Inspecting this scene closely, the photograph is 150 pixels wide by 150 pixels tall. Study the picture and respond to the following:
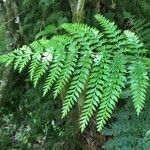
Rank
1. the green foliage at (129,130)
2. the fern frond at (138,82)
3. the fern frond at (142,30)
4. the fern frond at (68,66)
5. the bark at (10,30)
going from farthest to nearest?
the bark at (10,30) < the fern frond at (142,30) < the green foliage at (129,130) < the fern frond at (68,66) < the fern frond at (138,82)

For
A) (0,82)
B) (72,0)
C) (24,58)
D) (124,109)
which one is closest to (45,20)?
(72,0)

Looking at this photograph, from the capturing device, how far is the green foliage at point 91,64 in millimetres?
2232

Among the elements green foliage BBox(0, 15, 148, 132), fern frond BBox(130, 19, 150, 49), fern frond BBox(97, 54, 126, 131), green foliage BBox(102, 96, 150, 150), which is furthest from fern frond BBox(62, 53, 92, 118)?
fern frond BBox(130, 19, 150, 49)

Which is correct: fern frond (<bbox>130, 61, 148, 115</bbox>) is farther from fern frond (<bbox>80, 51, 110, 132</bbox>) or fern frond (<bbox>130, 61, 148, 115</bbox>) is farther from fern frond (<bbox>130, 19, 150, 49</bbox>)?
fern frond (<bbox>130, 19, 150, 49</bbox>)

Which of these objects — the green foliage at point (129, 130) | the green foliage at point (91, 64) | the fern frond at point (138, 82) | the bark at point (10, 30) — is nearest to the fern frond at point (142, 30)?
the green foliage at point (129, 130)

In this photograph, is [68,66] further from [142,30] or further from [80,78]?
[142,30]

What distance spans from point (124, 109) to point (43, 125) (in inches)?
44.9

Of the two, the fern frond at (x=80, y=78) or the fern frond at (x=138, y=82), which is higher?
the fern frond at (x=138, y=82)

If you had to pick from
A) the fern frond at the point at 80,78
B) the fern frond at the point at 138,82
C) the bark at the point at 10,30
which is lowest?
the bark at the point at 10,30

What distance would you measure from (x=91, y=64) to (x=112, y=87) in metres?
0.25

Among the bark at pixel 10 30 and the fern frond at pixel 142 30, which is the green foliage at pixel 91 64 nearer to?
the fern frond at pixel 142 30

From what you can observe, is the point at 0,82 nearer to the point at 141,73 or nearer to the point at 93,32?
the point at 93,32

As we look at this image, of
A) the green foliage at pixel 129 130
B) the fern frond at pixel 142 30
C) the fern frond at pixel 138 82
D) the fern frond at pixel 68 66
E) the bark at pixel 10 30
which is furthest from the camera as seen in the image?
the bark at pixel 10 30

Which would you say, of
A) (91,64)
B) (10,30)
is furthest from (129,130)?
(10,30)
